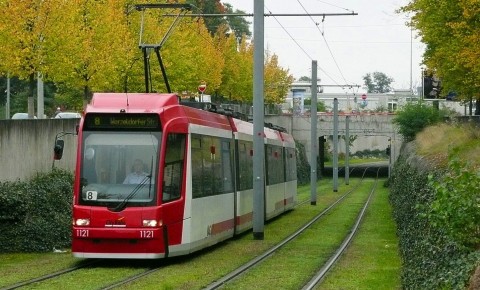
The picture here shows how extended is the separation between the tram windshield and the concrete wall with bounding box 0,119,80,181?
5.81m

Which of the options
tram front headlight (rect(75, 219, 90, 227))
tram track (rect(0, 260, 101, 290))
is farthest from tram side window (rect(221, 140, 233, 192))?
tram front headlight (rect(75, 219, 90, 227))

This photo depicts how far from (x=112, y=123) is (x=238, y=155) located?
7.32m

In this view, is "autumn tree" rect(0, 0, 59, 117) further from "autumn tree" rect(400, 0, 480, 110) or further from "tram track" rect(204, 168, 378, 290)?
"autumn tree" rect(400, 0, 480, 110)

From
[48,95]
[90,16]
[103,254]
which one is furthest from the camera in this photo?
[48,95]

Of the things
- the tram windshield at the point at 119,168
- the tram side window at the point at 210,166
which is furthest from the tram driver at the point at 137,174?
the tram side window at the point at 210,166

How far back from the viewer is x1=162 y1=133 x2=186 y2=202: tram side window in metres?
19.9

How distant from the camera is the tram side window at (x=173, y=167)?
65.3 feet

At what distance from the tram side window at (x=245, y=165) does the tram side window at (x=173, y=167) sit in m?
6.49

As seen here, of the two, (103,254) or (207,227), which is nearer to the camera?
(103,254)

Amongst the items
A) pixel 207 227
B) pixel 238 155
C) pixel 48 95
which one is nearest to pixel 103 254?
pixel 207 227

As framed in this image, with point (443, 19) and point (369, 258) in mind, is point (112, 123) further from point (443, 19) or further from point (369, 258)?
point (443, 19)

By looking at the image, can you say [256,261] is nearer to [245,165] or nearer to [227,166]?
[227,166]

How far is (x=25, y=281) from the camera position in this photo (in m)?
17.2

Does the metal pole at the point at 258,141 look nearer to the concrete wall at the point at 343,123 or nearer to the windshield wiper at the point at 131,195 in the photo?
the windshield wiper at the point at 131,195
